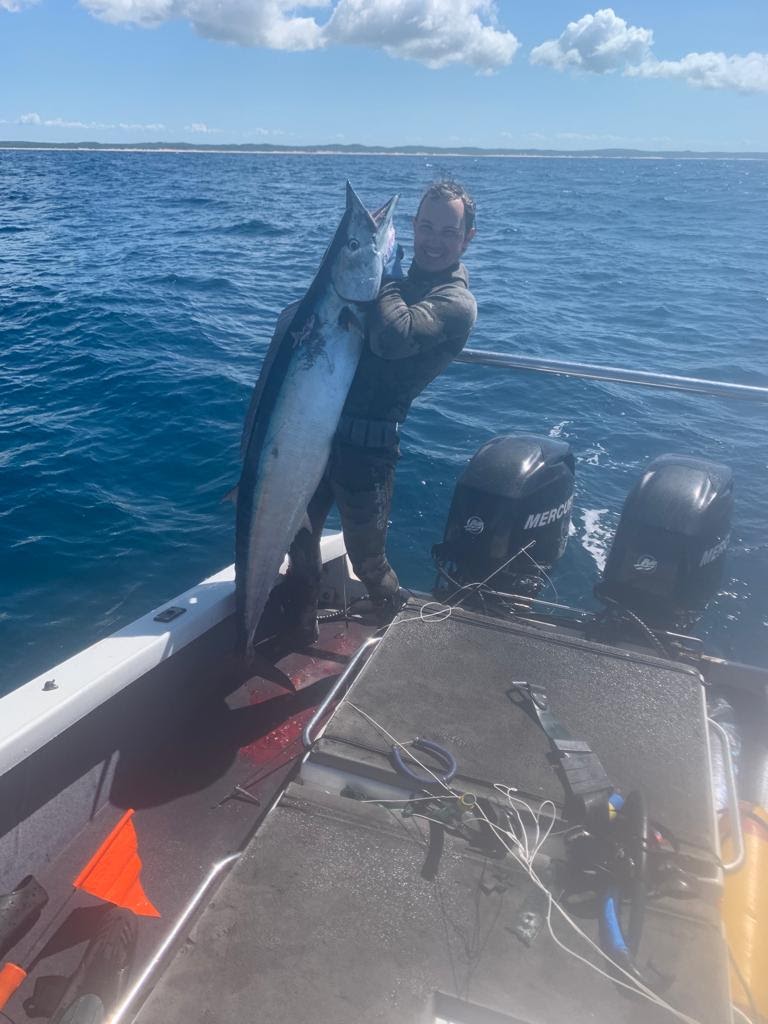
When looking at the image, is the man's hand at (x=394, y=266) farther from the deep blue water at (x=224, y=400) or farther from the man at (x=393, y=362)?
the deep blue water at (x=224, y=400)

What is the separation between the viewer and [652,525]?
4.19 m

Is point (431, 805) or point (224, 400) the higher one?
point (431, 805)

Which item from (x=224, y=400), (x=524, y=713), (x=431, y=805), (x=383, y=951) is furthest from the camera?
(x=224, y=400)

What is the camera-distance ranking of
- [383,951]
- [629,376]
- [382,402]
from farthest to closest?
[629,376], [382,402], [383,951]

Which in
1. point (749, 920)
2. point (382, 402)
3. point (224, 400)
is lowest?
point (224, 400)

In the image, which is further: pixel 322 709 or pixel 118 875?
pixel 118 875

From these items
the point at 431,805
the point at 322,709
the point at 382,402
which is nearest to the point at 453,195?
the point at 382,402

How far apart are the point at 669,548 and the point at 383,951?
303cm

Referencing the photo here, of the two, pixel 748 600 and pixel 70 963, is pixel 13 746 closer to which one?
pixel 70 963

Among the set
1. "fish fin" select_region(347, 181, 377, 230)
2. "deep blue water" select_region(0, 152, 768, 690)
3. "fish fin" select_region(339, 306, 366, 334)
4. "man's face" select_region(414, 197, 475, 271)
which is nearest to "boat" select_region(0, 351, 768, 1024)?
"man's face" select_region(414, 197, 475, 271)

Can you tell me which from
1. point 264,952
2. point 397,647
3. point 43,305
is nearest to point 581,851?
point 264,952

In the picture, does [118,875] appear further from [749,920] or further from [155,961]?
[749,920]

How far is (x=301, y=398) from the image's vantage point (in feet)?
10.6

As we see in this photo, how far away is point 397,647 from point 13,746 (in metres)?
1.55
